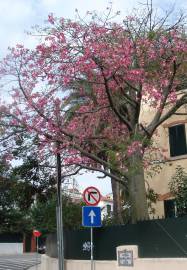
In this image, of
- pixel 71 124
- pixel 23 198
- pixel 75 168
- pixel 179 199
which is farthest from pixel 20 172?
pixel 179 199

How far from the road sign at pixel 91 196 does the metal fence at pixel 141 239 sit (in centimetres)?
125

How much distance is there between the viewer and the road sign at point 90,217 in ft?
47.1

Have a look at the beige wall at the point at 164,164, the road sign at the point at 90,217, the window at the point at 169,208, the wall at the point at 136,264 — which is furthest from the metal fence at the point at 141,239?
the beige wall at the point at 164,164

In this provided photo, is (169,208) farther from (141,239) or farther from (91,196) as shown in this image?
(91,196)

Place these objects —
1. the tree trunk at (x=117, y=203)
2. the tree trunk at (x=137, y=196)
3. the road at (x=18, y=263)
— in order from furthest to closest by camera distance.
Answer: the road at (x=18, y=263) < the tree trunk at (x=117, y=203) < the tree trunk at (x=137, y=196)

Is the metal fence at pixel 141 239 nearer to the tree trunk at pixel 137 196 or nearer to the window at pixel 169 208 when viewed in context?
the tree trunk at pixel 137 196

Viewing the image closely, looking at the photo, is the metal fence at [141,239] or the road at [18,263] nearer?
the metal fence at [141,239]

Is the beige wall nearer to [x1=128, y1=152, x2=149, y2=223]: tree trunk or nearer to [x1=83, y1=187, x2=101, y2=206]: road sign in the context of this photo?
[x1=128, y1=152, x2=149, y2=223]: tree trunk

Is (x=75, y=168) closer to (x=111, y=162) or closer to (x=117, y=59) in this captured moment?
(x=111, y=162)

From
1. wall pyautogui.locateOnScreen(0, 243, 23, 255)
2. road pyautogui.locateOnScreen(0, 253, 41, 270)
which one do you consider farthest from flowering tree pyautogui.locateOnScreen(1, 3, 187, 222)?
wall pyautogui.locateOnScreen(0, 243, 23, 255)

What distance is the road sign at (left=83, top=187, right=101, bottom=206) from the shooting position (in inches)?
567

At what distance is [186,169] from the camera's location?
2111cm

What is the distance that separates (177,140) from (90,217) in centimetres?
861

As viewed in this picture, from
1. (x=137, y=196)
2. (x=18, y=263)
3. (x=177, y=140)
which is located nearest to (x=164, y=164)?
(x=177, y=140)
